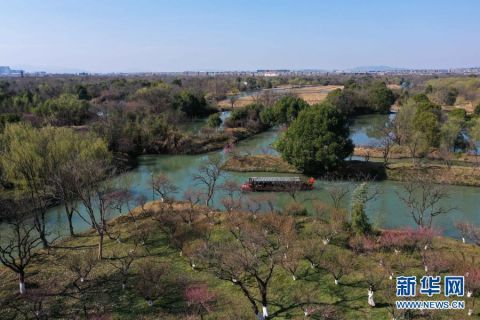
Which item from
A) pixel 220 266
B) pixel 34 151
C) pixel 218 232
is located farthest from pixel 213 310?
pixel 34 151

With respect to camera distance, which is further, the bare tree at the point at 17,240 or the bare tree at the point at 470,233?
the bare tree at the point at 470,233

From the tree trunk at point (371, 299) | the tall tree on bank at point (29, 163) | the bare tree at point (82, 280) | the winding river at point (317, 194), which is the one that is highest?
the tall tree on bank at point (29, 163)

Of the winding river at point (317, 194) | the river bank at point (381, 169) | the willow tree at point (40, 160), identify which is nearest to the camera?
the willow tree at point (40, 160)

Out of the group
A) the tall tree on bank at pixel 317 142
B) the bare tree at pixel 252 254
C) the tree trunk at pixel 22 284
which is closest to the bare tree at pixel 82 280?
the tree trunk at pixel 22 284

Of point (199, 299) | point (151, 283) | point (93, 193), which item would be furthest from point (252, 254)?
point (93, 193)

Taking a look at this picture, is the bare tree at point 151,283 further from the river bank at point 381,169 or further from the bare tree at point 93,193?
the river bank at point 381,169

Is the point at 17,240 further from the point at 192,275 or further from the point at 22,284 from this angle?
the point at 192,275

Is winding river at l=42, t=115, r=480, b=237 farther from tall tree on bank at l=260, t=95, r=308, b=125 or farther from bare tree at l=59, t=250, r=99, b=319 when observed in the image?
tall tree on bank at l=260, t=95, r=308, b=125
